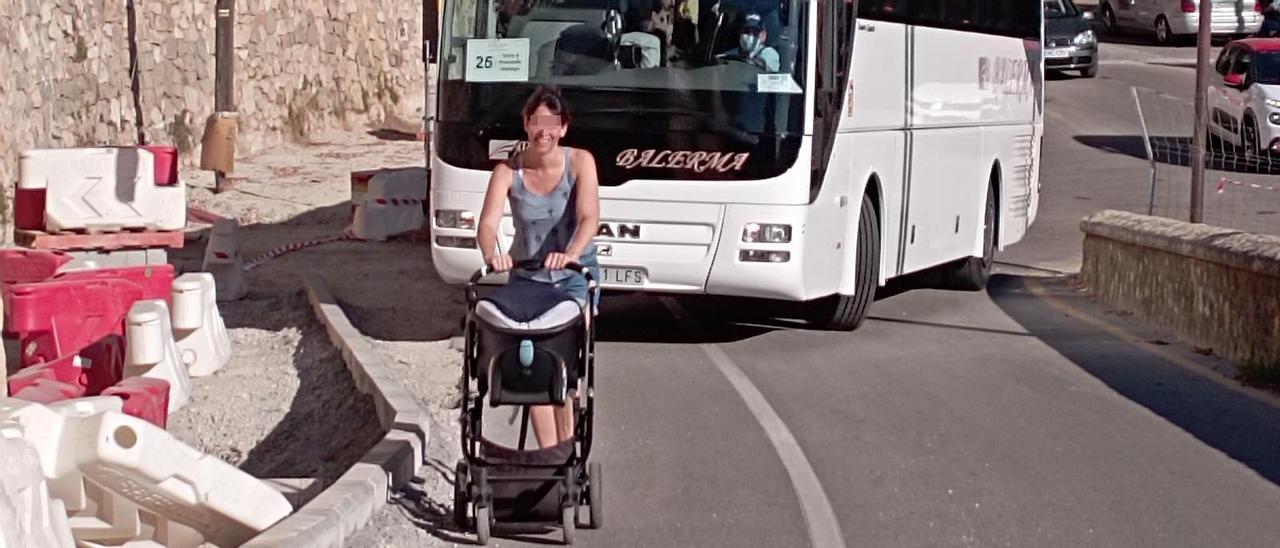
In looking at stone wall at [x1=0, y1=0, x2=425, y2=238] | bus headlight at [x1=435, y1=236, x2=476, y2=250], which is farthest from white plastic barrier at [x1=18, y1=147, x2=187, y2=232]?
stone wall at [x1=0, y1=0, x2=425, y2=238]

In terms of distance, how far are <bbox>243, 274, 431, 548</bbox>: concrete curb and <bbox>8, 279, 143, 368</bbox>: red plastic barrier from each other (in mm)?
1411

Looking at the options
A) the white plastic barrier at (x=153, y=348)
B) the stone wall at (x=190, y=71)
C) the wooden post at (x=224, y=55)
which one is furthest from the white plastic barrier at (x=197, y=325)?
the wooden post at (x=224, y=55)

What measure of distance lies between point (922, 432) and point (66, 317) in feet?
16.8

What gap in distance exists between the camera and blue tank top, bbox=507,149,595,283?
331 inches

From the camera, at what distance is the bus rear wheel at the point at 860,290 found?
48.1 feet

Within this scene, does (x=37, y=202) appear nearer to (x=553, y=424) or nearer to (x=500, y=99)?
(x=500, y=99)

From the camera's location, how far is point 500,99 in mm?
13281

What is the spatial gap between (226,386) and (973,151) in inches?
290

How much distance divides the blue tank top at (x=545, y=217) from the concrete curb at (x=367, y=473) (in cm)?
106

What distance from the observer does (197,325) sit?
1304cm

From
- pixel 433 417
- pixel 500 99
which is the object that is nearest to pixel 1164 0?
pixel 500 99

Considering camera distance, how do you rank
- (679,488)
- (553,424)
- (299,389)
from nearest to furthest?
(553,424) → (679,488) → (299,389)

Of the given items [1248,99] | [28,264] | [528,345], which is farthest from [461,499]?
[1248,99]

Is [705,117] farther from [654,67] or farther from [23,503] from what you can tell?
[23,503]
